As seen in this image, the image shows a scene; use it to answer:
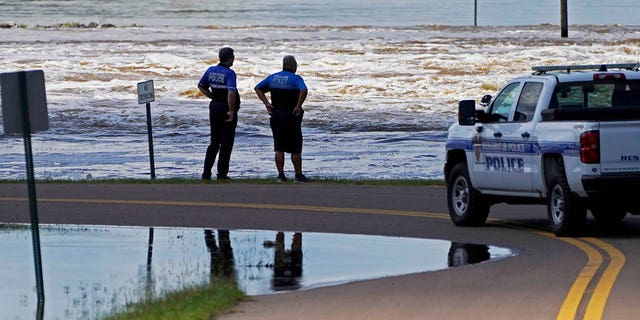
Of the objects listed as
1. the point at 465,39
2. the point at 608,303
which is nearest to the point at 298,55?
the point at 465,39

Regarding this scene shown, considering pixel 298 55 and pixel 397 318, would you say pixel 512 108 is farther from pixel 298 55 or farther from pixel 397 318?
pixel 298 55

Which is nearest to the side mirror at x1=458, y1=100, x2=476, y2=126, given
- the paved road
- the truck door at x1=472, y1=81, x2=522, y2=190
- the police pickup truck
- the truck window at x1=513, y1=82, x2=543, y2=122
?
the police pickup truck

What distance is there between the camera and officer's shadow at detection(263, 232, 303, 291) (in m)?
12.7

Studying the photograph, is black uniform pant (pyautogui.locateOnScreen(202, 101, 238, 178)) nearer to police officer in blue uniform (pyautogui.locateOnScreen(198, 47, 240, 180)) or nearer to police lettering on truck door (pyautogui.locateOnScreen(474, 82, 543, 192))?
police officer in blue uniform (pyautogui.locateOnScreen(198, 47, 240, 180))

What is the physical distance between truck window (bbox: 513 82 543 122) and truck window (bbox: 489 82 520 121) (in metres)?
0.23

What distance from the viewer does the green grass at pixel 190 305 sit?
10.8m

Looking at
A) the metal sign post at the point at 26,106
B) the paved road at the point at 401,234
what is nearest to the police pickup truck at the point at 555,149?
the paved road at the point at 401,234

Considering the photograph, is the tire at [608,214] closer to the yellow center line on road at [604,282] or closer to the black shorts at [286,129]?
the yellow center line on road at [604,282]

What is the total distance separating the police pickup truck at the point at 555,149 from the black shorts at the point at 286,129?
4.85 meters

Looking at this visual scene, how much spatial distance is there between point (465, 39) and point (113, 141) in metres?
46.6

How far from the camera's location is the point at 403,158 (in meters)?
29.9

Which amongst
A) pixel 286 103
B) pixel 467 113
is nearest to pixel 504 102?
pixel 467 113

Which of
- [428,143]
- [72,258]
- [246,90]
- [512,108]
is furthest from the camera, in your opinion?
[246,90]

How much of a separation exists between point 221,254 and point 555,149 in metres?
3.44
